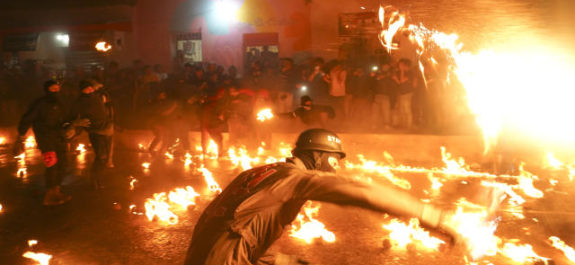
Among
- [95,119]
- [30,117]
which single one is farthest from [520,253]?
[30,117]

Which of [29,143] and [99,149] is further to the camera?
[29,143]

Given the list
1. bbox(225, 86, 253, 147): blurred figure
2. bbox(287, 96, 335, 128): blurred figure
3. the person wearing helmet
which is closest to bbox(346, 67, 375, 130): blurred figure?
bbox(287, 96, 335, 128): blurred figure

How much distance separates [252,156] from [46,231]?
618cm

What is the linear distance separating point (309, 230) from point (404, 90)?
25.3 feet

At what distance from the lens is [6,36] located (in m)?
24.3

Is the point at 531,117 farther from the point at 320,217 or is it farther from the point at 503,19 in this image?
the point at 320,217

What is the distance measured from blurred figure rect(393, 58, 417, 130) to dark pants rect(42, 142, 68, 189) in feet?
27.2

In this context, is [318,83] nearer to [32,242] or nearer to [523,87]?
[523,87]

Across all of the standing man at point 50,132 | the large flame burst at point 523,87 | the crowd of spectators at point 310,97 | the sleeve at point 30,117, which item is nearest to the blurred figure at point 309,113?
the crowd of spectators at point 310,97

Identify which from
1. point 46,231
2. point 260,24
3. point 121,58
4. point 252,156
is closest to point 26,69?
point 121,58

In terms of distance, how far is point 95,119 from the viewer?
8.51 m

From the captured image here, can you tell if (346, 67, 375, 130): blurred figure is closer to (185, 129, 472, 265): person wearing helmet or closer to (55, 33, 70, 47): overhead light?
(185, 129, 472, 265): person wearing helmet

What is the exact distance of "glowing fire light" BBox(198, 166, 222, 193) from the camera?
8.72 meters

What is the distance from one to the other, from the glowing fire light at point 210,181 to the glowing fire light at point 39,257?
129 inches
